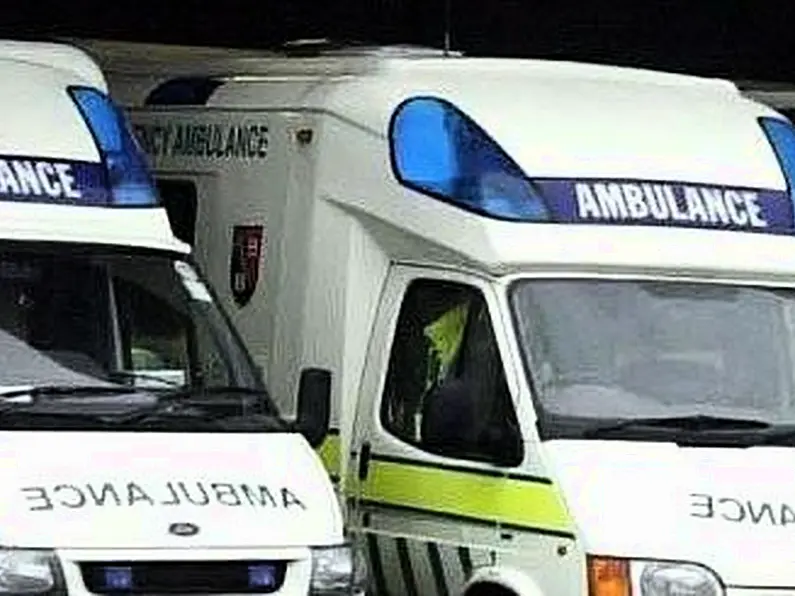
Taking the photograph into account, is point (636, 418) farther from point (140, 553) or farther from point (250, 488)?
point (140, 553)

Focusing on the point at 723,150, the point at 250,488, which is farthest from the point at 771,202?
the point at 250,488

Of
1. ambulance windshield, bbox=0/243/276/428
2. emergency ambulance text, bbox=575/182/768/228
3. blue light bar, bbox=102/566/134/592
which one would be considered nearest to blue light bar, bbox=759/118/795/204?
emergency ambulance text, bbox=575/182/768/228

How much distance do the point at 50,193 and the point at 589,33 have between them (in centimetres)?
1201

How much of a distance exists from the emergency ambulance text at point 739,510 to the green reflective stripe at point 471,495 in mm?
452

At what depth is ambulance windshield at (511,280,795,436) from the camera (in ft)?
28.1

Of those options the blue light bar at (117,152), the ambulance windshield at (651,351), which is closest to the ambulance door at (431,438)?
the ambulance windshield at (651,351)

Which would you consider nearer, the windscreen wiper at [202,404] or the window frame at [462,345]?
the windscreen wiper at [202,404]

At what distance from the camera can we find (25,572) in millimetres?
7312

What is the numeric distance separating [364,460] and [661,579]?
66.7 inches

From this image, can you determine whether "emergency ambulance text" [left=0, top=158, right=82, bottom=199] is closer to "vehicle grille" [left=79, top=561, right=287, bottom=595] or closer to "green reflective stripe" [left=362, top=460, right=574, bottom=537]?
"green reflective stripe" [left=362, top=460, right=574, bottom=537]

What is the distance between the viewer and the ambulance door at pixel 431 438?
8.52m

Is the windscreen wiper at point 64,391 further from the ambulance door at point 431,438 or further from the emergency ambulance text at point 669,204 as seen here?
the emergency ambulance text at point 669,204

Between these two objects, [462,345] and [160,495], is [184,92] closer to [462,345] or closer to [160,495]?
[462,345]

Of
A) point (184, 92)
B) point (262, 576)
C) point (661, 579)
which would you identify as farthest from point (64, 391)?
point (184, 92)
